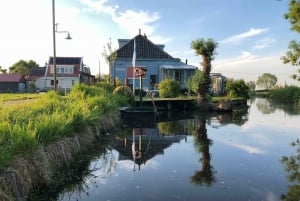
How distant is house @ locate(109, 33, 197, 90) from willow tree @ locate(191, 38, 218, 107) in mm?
6360

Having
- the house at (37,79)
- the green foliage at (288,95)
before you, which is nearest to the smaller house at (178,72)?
the green foliage at (288,95)

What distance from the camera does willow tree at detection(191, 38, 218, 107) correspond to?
1166 inches

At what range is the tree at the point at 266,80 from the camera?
90.4 metres

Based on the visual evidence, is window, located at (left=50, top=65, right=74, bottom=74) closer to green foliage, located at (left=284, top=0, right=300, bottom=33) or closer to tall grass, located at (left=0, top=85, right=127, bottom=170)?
green foliage, located at (left=284, top=0, right=300, bottom=33)

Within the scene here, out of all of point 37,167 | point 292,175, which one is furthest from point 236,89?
point 37,167

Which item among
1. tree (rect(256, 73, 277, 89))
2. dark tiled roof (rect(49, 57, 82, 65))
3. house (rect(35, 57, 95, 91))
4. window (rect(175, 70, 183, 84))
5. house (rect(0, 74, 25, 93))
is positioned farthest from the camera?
tree (rect(256, 73, 277, 89))

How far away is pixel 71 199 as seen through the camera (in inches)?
238

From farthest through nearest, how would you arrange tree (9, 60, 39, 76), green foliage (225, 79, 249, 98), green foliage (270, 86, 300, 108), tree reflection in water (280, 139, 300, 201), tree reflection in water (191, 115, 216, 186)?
tree (9, 60, 39, 76) → green foliage (270, 86, 300, 108) → green foliage (225, 79, 249, 98) → tree reflection in water (191, 115, 216, 186) → tree reflection in water (280, 139, 300, 201)

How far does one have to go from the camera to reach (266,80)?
91.5 m

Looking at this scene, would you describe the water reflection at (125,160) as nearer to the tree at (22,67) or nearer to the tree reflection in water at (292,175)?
the tree reflection in water at (292,175)

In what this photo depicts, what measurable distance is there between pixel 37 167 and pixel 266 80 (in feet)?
302

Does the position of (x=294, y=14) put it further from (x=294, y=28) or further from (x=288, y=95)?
(x=288, y=95)

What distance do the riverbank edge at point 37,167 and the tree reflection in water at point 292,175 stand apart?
463 centimetres

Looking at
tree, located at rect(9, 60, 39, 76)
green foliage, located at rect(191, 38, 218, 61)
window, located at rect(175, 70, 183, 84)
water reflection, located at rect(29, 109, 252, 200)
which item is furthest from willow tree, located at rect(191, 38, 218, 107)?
tree, located at rect(9, 60, 39, 76)
